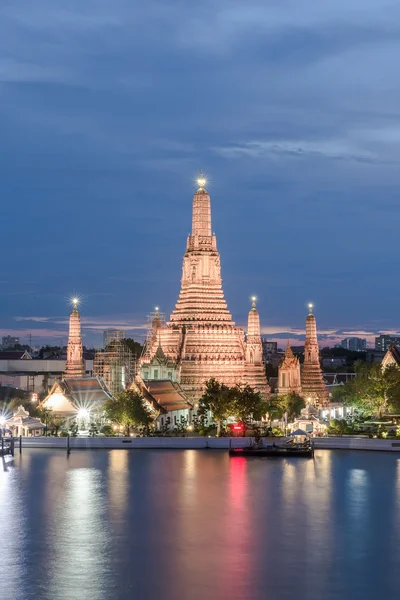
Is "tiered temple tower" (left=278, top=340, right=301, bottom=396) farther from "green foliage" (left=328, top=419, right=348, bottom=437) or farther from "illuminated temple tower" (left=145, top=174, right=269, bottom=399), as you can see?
"green foliage" (left=328, top=419, right=348, bottom=437)

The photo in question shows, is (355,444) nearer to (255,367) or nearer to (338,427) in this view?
(338,427)

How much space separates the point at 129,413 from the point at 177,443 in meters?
4.31

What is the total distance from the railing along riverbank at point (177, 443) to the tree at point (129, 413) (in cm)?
233

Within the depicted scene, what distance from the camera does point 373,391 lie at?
86625mm

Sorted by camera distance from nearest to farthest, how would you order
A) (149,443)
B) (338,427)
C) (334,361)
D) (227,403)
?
(149,443)
(227,403)
(338,427)
(334,361)

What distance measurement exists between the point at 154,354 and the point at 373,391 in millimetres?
18043

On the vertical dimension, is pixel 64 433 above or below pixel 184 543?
above

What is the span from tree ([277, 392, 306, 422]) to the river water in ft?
69.0

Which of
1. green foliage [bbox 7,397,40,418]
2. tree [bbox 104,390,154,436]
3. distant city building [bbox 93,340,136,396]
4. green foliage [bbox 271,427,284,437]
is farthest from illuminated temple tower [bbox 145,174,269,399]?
green foliage [bbox 7,397,40,418]

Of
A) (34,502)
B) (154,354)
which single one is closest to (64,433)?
(154,354)

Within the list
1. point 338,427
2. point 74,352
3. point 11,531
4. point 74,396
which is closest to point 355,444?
point 338,427

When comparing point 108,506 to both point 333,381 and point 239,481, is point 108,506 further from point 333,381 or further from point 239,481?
point 333,381

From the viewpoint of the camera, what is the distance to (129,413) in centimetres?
8212

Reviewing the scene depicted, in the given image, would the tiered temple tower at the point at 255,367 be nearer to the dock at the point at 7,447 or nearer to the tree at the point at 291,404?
the tree at the point at 291,404
